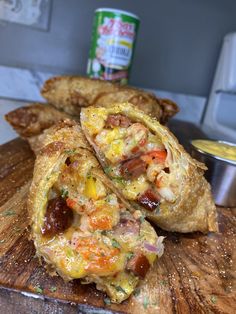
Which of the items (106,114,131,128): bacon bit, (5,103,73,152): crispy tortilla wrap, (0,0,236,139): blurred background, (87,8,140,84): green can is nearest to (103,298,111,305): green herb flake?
(106,114,131,128): bacon bit

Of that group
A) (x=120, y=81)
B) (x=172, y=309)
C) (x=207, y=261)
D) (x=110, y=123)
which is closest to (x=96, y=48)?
(x=120, y=81)

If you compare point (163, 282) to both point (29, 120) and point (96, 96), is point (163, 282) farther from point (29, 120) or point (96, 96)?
point (96, 96)

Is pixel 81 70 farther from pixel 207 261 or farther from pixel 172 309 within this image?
pixel 172 309

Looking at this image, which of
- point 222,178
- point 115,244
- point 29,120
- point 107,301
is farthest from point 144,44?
point 107,301

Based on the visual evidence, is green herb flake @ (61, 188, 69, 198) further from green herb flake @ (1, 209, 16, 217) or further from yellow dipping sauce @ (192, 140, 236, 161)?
yellow dipping sauce @ (192, 140, 236, 161)

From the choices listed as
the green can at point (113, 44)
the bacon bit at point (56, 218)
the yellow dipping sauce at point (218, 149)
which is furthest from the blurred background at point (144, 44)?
the bacon bit at point (56, 218)

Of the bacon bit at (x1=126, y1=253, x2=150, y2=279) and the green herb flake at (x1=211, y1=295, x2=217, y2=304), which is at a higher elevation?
the bacon bit at (x1=126, y1=253, x2=150, y2=279)
